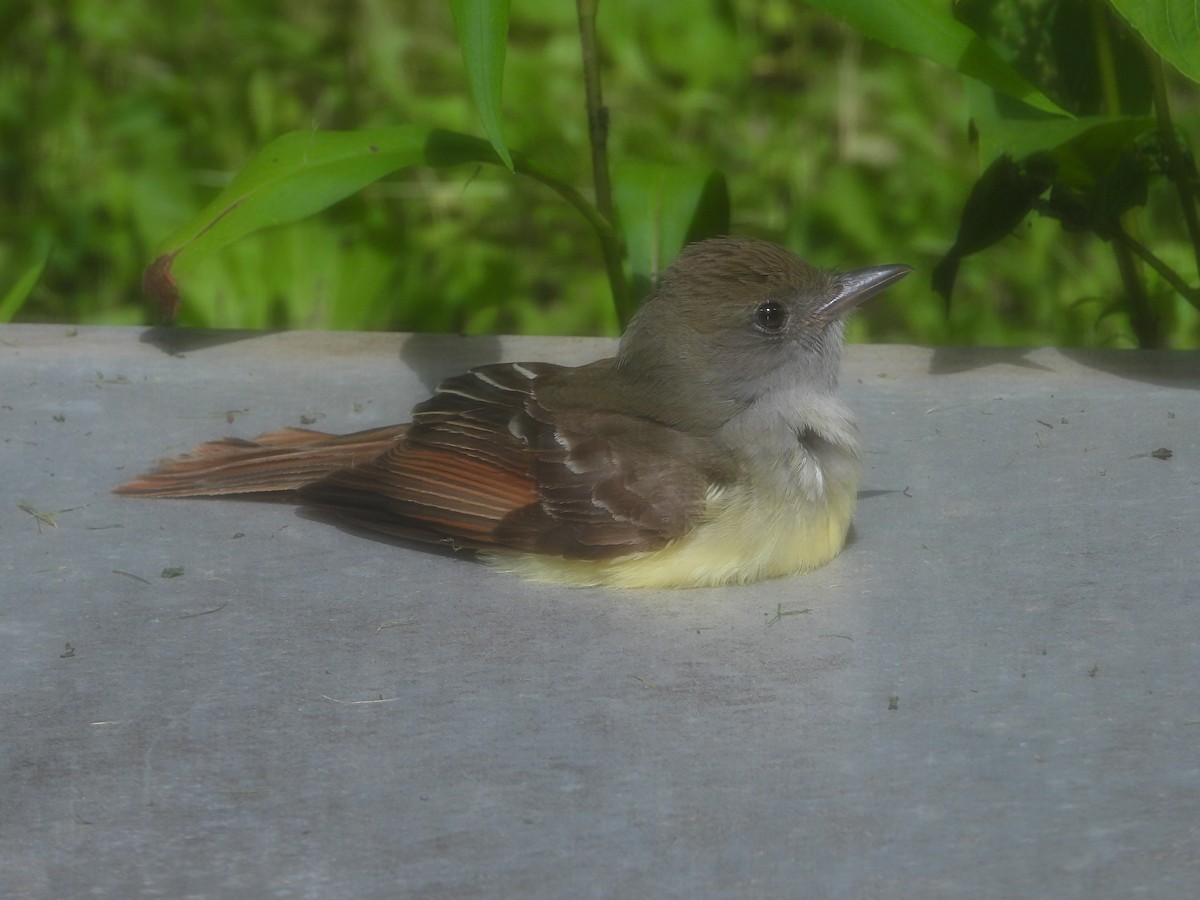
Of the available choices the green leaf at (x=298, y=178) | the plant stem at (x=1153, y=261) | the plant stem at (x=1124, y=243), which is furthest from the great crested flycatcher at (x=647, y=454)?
the plant stem at (x=1124, y=243)

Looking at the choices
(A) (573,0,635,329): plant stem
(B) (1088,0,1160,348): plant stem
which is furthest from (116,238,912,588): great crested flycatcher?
(B) (1088,0,1160,348): plant stem

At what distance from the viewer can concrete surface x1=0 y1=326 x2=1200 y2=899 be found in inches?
109

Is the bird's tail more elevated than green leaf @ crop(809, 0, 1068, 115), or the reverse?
green leaf @ crop(809, 0, 1068, 115)

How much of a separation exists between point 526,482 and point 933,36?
5.48ft

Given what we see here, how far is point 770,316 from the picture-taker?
14.1ft

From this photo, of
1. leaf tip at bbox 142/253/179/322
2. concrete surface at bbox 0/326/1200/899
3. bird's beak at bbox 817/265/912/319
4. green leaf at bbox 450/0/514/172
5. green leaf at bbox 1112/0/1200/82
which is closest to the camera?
concrete surface at bbox 0/326/1200/899

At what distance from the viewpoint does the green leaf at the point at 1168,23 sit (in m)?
4.25

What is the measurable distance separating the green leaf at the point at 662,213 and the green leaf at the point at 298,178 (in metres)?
0.61

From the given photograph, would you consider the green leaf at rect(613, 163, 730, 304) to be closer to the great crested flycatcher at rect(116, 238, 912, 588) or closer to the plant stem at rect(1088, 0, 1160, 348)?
the great crested flycatcher at rect(116, 238, 912, 588)

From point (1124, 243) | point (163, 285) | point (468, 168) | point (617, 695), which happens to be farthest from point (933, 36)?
point (468, 168)

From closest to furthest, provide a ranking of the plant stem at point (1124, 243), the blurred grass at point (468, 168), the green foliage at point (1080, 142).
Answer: the green foliage at point (1080, 142) < the plant stem at point (1124, 243) < the blurred grass at point (468, 168)

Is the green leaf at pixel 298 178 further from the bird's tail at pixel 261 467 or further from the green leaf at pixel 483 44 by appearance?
the green leaf at pixel 483 44

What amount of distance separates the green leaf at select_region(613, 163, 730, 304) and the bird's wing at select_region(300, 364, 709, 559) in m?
1.06

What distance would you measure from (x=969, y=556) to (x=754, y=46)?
5.91 meters
